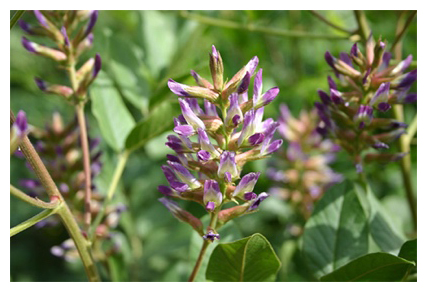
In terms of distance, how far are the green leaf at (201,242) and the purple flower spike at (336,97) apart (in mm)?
453

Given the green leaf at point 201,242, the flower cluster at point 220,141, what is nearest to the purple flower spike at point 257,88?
the flower cluster at point 220,141

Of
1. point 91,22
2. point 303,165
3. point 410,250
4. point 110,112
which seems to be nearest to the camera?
point 410,250

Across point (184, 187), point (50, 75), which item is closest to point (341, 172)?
point (184, 187)

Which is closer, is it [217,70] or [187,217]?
[217,70]

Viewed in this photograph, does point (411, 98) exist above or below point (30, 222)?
above

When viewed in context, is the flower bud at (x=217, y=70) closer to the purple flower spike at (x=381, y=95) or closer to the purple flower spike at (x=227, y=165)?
the purple flower spike at (x=227, y=165)

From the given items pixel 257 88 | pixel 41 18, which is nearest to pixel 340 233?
pixel 257 88

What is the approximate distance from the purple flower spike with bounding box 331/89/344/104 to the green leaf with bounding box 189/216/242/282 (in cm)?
45

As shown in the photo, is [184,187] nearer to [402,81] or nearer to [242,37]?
[402,81]

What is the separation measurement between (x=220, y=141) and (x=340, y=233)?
0.53 metres

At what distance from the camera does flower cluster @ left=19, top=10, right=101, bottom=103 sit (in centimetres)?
167

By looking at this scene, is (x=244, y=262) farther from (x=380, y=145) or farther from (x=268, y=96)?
(x=380, y=145)

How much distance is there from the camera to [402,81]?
1.57 m

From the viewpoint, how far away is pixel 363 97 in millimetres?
1583
